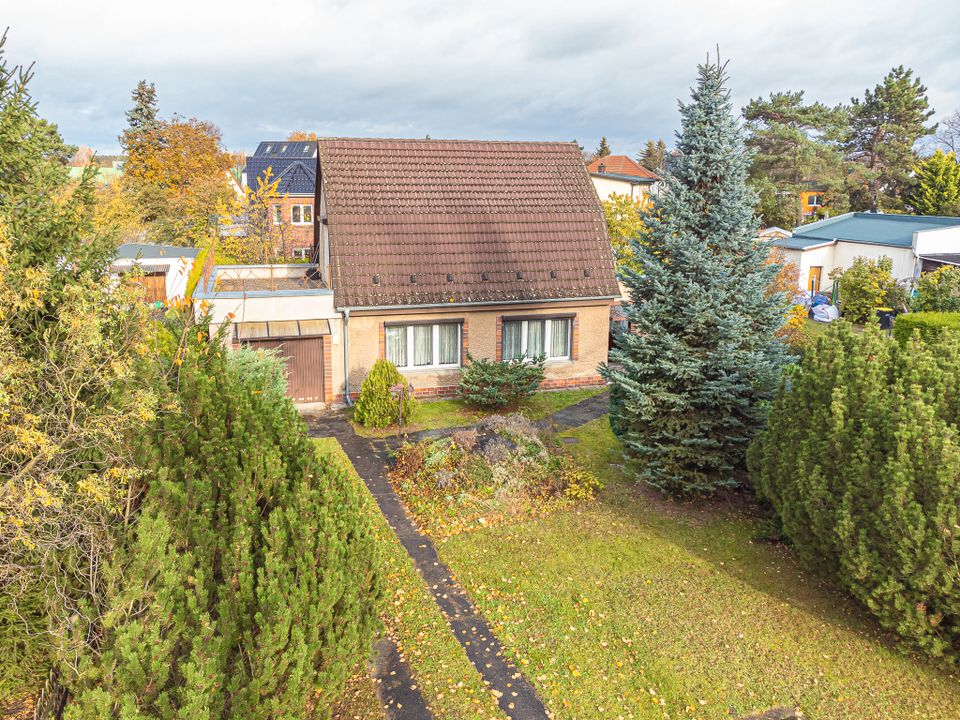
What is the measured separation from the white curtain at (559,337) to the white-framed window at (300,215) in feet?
101

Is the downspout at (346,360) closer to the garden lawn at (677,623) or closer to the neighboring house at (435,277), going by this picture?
the neighboring house at (435,277)

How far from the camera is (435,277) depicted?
2000 cm

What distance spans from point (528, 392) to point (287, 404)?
1234 cm

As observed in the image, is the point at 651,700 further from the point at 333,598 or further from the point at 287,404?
the point at 287,404

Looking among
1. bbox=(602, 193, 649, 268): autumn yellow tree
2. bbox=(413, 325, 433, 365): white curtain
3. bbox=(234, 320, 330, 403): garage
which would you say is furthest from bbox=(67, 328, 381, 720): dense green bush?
bbox=(602, 193, 649, 268): autumn yellow tree

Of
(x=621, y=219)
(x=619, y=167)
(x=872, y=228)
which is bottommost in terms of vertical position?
(x=621, y=219)

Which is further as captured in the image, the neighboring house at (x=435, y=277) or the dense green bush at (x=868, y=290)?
the dense green bush at (x=868, y=290)

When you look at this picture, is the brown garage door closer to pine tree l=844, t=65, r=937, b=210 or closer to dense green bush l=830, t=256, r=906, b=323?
dense green bush l=830, t=256, r=906, b=323

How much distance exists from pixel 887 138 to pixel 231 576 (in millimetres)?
63334

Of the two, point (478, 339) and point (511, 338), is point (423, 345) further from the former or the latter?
point (511, 338)

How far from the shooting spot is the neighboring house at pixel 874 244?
3334 cm

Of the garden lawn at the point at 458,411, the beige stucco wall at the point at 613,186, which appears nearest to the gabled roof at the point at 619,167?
the beige stucco wall at the point at 613,186

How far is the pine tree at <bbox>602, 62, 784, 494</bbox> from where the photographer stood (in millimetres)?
12523

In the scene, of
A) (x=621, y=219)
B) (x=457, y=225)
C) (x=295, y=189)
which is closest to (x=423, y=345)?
(x=457, y=225)
